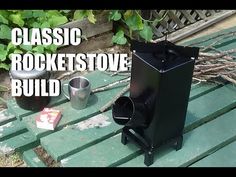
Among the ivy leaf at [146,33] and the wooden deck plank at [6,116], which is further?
the ivy leaf at [146,33]

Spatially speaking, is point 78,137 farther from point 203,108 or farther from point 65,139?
point 203,108

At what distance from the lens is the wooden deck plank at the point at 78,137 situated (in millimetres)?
2090

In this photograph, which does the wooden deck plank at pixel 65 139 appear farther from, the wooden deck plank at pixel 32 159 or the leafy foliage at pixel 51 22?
the leafy foliage at pixel 51 22

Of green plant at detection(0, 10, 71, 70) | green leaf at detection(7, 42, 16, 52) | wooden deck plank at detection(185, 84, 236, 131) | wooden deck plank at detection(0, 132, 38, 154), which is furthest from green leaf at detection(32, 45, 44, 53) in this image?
wooden deck plank at detection(185, 84, 236, 131)

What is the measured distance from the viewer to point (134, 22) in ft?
9.30

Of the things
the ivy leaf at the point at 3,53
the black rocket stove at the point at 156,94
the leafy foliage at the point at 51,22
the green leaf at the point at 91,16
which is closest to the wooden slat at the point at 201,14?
the leafy foliage at the point at 51,22

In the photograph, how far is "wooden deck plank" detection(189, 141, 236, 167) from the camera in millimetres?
2082

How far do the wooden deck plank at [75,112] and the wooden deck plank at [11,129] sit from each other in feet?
0.41

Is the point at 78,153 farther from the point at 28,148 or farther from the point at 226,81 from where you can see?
the point at 226,81

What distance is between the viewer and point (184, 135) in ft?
7.25

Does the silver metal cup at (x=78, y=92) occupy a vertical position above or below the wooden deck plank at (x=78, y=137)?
above

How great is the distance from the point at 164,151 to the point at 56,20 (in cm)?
106
